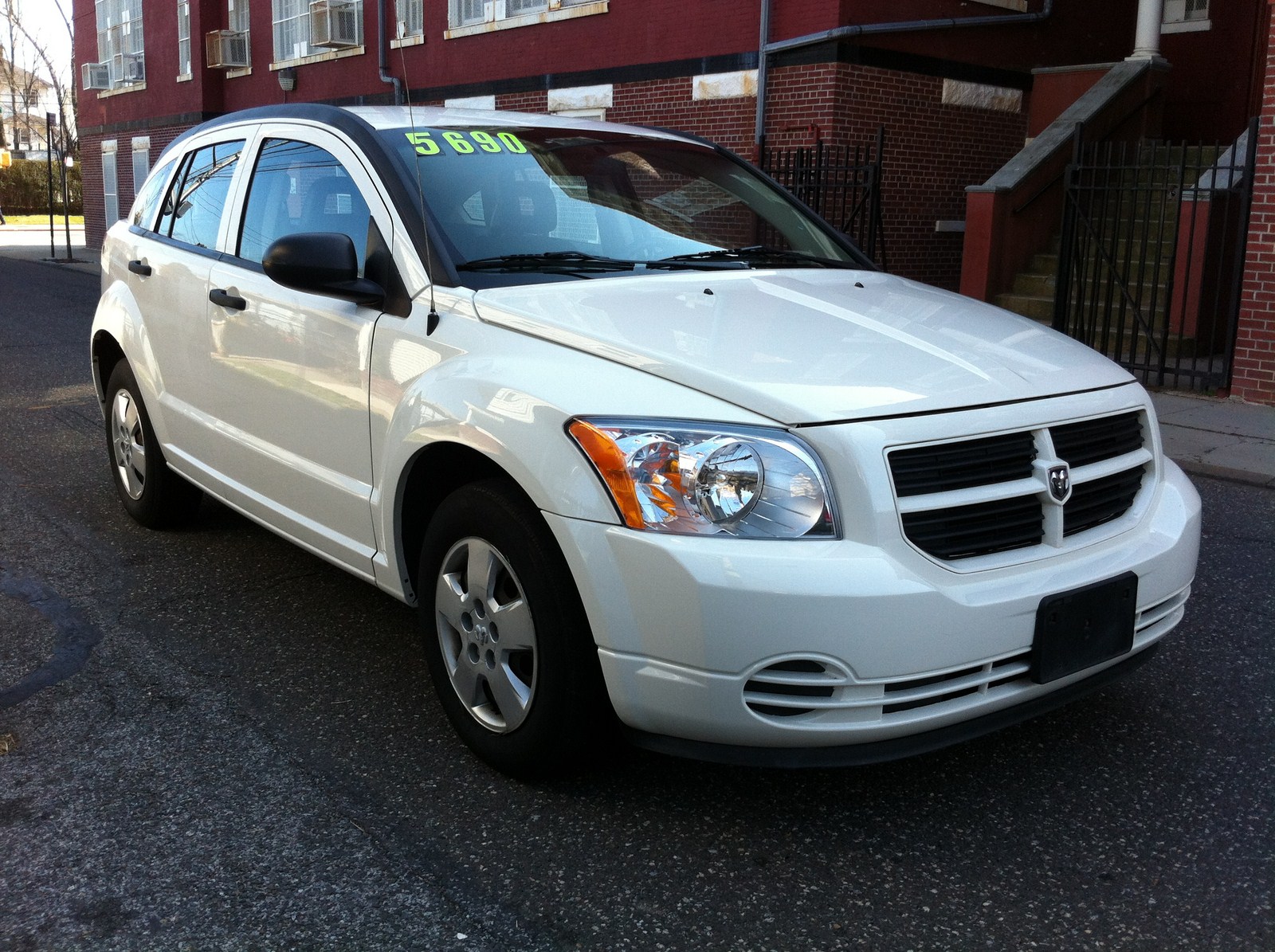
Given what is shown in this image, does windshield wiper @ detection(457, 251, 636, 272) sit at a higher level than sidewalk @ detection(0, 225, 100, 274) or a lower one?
higher

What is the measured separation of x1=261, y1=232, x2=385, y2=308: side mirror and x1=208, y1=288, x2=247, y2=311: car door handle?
749mm

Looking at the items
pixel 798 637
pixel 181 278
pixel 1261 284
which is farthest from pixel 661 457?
pixel 1261 284

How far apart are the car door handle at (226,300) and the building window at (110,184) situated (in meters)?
30.1

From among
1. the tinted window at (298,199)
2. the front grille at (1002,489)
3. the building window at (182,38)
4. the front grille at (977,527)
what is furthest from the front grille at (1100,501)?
the building window at (182,38)

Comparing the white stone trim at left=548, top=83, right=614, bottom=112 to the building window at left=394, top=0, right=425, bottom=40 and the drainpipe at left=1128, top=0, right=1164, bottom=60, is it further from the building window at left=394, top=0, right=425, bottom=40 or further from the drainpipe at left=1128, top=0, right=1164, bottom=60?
the drainpipe at left=1128, top=0, right=1164, bottom=60

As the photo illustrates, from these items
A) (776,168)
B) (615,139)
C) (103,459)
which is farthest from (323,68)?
(615,139)

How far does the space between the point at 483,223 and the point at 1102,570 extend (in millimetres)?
1998

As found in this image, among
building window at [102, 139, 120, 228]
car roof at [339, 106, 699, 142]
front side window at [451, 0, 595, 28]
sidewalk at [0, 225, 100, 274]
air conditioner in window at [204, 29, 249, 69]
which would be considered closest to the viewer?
car roof at [339, 106, 699, 142]

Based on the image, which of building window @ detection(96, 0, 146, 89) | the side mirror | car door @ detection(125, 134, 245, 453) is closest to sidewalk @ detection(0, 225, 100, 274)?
building window @ detection(96, 0, 146, 89)

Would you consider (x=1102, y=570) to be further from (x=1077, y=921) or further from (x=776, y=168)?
(x=776, y=168)

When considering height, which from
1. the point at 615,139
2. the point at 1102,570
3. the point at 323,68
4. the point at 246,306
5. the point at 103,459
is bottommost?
the point at 103,459

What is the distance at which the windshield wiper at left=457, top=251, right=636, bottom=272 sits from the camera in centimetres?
355

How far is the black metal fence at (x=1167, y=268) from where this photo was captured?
10.2m

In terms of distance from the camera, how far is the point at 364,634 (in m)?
4.33
